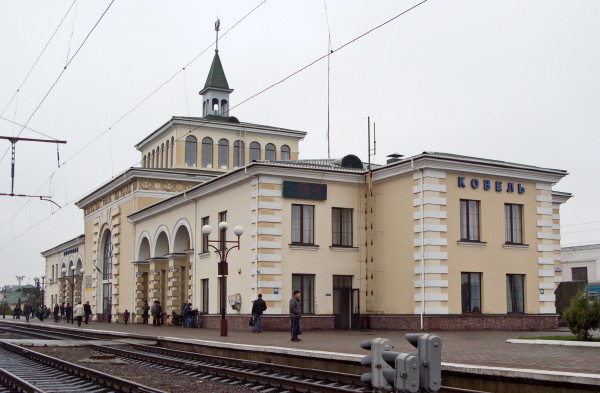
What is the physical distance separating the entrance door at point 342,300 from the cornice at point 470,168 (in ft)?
14.1

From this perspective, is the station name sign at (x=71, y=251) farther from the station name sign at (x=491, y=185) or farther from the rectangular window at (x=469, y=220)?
the station name sign at (x=491, y=185)

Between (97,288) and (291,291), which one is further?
(97,288)

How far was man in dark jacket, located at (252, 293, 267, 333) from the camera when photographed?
89.1 ft

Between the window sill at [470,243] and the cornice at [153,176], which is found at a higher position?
the cornice at [153,176]

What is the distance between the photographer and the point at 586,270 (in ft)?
193

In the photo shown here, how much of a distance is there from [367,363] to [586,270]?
57.4 m

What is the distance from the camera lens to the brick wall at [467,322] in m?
28.0

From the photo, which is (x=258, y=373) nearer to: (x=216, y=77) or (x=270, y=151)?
(x=270, y=151)

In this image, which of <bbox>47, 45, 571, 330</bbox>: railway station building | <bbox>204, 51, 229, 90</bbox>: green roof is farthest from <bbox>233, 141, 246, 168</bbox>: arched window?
<bbox>47, 45, 571, 330</bbox>: railway station building

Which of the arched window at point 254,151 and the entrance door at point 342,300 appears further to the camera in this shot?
the arched window at point 254,151

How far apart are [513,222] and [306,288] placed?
847cm

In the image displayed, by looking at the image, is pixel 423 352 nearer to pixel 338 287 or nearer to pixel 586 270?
pixel 338 287

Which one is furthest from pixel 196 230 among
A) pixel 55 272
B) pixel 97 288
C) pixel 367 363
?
Answer: pixel 55 272

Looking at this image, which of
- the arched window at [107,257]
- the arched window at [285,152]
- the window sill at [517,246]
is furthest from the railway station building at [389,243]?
the arched window at [285,152]
